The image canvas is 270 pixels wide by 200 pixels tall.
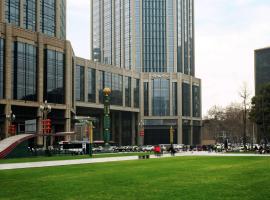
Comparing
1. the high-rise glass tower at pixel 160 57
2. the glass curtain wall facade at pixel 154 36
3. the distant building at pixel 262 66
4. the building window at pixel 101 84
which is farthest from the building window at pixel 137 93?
the distant building at pixel 262 66

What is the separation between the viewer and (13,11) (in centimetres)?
10569

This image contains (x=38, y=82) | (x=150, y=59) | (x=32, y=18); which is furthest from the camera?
(x=150, y=59)

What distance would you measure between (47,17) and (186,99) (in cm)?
6112

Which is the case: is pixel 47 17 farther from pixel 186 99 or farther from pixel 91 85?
pixel 186 99

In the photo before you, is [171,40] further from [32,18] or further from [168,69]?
[32,18]

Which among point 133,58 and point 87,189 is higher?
point 133,58

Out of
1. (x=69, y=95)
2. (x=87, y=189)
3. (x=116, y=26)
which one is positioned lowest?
(x=87, y=189)

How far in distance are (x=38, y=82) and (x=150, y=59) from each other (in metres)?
86.9

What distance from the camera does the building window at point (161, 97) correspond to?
15062 centimetres

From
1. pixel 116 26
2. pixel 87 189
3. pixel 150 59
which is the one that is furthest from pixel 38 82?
pixel 116 26

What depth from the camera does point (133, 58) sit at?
17512 centimetres

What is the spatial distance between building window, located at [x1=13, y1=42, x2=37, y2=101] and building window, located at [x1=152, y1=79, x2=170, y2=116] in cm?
6512

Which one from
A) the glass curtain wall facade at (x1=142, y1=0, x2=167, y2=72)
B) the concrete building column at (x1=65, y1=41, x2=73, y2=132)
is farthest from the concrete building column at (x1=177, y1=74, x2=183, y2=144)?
the concrete building column at (x1=65, y1=41, x2=73, y2=132)

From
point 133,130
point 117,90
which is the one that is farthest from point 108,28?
point 117,90
